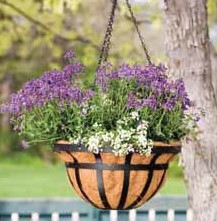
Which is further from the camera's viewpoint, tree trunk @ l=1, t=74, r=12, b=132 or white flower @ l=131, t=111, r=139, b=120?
tree trunk @ l=1, t=74, r=12, b=132

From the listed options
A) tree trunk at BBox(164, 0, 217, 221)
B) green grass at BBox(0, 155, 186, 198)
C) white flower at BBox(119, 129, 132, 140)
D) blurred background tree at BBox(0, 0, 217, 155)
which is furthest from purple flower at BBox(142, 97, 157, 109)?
green grass at BBox(0, 155, 186, 198)

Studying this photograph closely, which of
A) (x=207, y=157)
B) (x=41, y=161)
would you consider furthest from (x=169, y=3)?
(x=41, y=161)

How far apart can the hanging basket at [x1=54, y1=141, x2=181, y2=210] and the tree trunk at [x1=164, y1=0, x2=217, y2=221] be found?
1090 millimetres

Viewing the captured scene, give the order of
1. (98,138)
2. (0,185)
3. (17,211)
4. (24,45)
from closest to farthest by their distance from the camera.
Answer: (98,138), (17,211), (0,185), (24,45)

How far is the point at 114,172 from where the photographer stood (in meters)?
2.87

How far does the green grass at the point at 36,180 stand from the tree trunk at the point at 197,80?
8.84 meters

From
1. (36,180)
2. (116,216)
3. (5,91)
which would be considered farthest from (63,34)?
(5,91)

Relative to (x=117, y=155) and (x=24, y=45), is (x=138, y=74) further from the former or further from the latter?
(x=24, y=45)

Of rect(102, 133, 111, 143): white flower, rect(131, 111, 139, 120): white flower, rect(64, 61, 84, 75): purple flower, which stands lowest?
rect(102, 133, 111, 143): white flower

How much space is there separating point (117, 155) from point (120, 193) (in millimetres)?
161

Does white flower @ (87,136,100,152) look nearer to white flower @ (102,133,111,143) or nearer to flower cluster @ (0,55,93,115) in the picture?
white flower @ (102,133,111,143)

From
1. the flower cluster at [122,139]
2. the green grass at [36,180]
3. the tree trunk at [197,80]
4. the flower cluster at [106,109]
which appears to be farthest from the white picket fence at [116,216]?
the green grass at [36,180]

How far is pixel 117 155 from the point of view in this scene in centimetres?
283

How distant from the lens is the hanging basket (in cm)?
287
